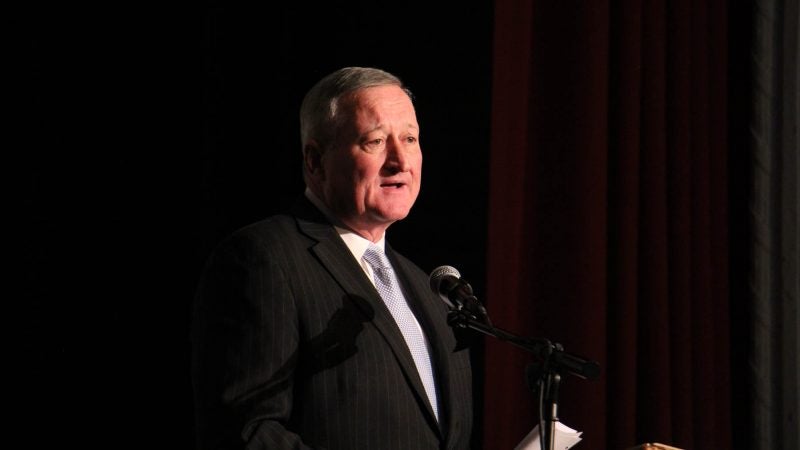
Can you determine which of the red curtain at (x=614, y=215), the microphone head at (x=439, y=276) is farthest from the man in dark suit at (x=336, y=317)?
the red curtain at (x=614, y=215)

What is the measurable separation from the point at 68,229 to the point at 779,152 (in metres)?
2.54

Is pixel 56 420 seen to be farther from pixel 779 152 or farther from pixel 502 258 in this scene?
pixel 779 152

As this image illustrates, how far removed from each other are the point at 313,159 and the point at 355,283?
359 mm

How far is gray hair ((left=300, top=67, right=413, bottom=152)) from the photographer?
7.41 feet

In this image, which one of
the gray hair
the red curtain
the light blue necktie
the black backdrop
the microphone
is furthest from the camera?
the red curtain

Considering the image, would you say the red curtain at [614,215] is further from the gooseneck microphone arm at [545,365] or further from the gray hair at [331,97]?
the gooseneck microphone arm at [545,365]

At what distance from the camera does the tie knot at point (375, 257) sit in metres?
2.26

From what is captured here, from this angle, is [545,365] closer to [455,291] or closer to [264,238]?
[455,291]

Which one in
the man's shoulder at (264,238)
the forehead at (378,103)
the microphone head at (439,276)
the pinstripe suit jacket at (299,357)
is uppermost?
the forehead at (378,103)

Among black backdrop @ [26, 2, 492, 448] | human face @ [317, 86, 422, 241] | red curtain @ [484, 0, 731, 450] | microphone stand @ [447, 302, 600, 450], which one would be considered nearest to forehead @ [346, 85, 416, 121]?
human face @ [317, 86, 422, 241]

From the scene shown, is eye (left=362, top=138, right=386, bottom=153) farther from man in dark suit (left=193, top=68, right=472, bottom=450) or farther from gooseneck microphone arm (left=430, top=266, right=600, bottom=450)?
gooseneck microphone arm (left=430, top=266, right=600, bottom=450)

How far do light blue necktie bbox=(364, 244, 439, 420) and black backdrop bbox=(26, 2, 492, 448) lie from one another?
0.62 meters

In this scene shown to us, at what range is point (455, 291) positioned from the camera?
183 cm

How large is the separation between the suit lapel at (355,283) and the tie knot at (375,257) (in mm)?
101
